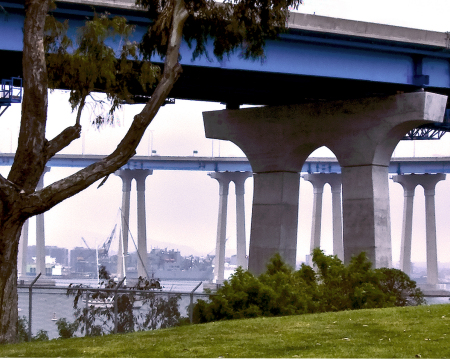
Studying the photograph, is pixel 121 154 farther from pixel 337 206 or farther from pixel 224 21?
pixel 337 206

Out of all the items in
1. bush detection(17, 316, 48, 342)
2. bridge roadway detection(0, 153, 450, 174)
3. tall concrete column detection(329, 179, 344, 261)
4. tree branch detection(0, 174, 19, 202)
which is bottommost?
bush detection(17, 316, 48, 342)

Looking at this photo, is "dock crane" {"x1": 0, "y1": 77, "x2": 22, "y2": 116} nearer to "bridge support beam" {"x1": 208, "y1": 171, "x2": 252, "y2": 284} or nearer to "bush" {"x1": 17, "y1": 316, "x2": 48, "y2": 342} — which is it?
"bush" {"x1": 17, "y1": 316, "x2": 48, "y2": 342}

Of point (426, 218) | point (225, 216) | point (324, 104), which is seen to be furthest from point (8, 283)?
point (225, 216)

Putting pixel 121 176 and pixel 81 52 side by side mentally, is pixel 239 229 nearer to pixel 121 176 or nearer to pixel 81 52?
pixel 121 176

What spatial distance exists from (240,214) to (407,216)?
78.2 feet

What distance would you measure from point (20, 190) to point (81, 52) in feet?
16.4

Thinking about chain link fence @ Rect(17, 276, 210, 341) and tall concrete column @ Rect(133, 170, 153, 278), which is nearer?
chain link fence @ Rect(17, 276, 210, 341)

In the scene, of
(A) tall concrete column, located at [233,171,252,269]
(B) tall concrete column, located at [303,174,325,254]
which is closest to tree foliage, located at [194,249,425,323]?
(B) tall concrete column, located at [303,174,325,254]

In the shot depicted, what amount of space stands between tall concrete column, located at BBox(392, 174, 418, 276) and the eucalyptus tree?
7913 cm

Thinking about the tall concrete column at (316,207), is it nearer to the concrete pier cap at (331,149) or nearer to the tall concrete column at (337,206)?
the tall concrete column at (337,206)

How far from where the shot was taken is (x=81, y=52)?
20828mm

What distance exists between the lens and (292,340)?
1541 cm

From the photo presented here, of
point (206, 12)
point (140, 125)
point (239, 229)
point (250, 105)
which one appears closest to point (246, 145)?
point (250, 105)

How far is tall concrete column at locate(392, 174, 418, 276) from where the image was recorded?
98.9 meters
